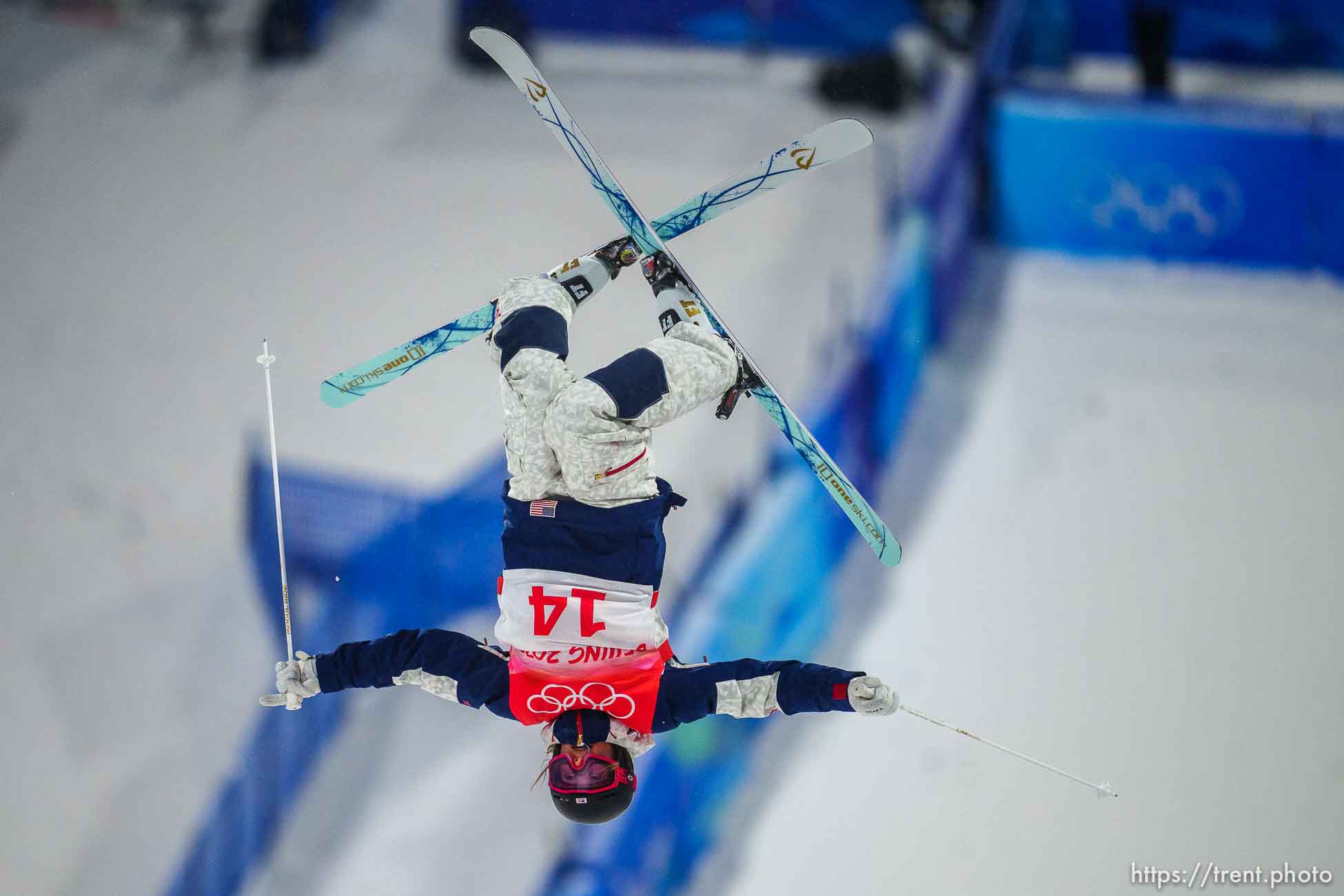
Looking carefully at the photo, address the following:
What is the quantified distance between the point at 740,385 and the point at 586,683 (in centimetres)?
81

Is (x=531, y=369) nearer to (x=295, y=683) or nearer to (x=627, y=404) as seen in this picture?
(x=627, y=404)

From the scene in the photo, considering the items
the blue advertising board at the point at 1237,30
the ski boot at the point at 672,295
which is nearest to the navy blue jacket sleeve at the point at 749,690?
the ski boot at the point at 672,295

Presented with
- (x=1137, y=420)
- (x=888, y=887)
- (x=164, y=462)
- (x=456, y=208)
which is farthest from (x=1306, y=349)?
(x=164, y=462)

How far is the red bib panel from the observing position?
3727 millimetres

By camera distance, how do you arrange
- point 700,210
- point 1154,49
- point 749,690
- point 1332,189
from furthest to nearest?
1. point 1154,49
2. point 1332,189
3. point 700,210
4. point 749,690

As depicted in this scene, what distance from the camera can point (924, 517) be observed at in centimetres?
545

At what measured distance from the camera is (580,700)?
12.2 feet

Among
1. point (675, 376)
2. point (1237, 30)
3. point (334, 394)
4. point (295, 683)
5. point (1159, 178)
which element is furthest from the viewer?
point (1237, 30)

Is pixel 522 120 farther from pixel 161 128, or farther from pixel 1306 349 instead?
pixel 1306 349

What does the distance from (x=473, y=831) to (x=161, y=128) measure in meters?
4.35

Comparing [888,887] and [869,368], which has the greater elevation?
[869,368]

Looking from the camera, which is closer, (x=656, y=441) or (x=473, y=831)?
(x=473, y=831)

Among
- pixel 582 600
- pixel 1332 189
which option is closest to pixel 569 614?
pixel 582 600

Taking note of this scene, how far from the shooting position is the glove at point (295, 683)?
3789 mm
